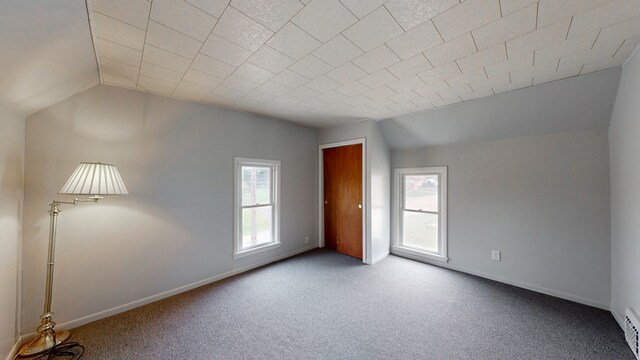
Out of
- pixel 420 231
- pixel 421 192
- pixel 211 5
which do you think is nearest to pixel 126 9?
pixel 211 5

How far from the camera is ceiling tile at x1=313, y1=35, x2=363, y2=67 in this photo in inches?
65.4

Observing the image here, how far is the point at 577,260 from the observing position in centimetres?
261

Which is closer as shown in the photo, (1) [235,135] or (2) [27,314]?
(2) [27,314]

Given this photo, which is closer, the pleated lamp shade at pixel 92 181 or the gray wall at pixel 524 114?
the pleated lamp shade at pixel 92 181

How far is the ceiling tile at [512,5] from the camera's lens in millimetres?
1293

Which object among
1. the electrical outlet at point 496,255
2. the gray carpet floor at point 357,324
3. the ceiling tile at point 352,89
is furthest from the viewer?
the electrical outlet at point 496,255

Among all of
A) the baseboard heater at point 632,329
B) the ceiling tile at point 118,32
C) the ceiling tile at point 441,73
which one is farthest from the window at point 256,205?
the baseboard heater at point 632,329

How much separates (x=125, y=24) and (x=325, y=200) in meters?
3.65

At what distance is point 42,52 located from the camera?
4.58 ft

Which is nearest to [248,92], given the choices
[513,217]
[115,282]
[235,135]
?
[235,135]

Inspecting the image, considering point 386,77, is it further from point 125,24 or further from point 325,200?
point 325,200

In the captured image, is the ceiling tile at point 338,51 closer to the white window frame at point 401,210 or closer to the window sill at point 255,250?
the white window frame at point 401,210

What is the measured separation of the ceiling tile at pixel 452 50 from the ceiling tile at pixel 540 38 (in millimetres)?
275

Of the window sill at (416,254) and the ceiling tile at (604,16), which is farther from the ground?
the ceiling tile at (604,16)
